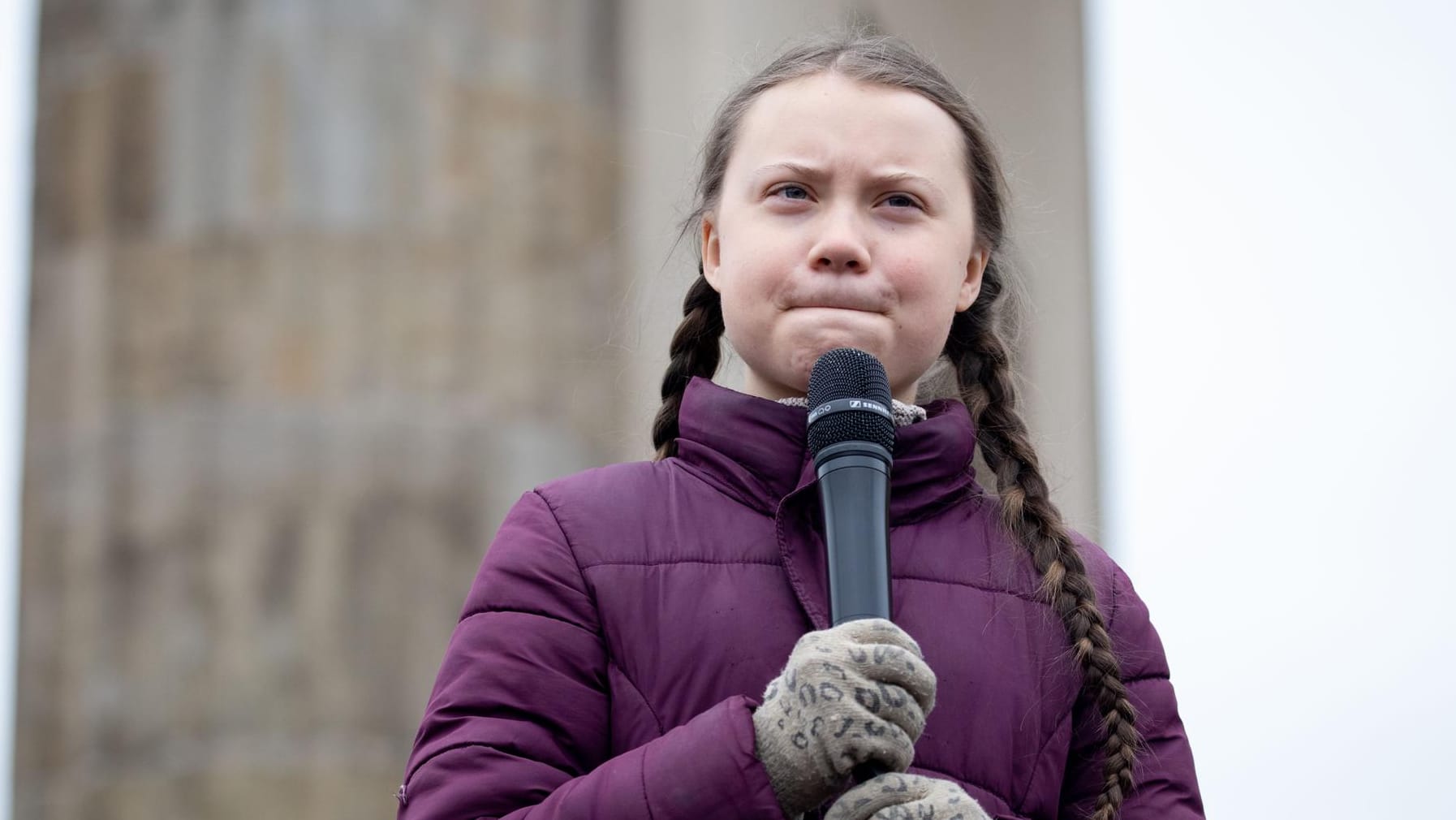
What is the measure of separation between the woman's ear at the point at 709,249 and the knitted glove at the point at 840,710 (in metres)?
0.90

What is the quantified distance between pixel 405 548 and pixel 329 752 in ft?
2.26

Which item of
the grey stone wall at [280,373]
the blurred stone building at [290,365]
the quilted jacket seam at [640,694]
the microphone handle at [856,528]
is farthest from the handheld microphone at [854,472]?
the grey stone wall at [280,373]

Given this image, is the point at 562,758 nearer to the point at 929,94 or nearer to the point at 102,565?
the point at 929,94

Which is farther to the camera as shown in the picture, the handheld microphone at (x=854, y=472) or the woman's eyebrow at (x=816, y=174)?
the woman's eyebrow at (x=816, y=174)

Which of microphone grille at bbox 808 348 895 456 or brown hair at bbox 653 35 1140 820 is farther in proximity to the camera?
brown hair at bbox 653 35 1140 820

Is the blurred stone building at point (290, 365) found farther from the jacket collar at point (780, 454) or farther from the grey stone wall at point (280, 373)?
the jacket collar at point (780, 454)

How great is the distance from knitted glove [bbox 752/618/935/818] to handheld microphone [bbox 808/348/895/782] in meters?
0.04

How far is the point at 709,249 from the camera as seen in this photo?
2.83 m

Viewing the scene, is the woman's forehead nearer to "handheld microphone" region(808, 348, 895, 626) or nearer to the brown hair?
the brown hair

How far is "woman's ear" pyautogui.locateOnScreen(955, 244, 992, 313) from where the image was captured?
9.12 ft

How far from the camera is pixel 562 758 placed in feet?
7.34

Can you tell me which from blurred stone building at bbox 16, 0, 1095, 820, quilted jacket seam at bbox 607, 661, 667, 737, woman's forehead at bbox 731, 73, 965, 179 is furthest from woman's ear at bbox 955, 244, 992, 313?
blurred stone building at bbox 16, 0, 1095, 820

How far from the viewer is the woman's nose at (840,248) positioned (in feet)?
8.17

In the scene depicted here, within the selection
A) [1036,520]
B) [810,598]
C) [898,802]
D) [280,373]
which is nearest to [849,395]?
[810,598]
